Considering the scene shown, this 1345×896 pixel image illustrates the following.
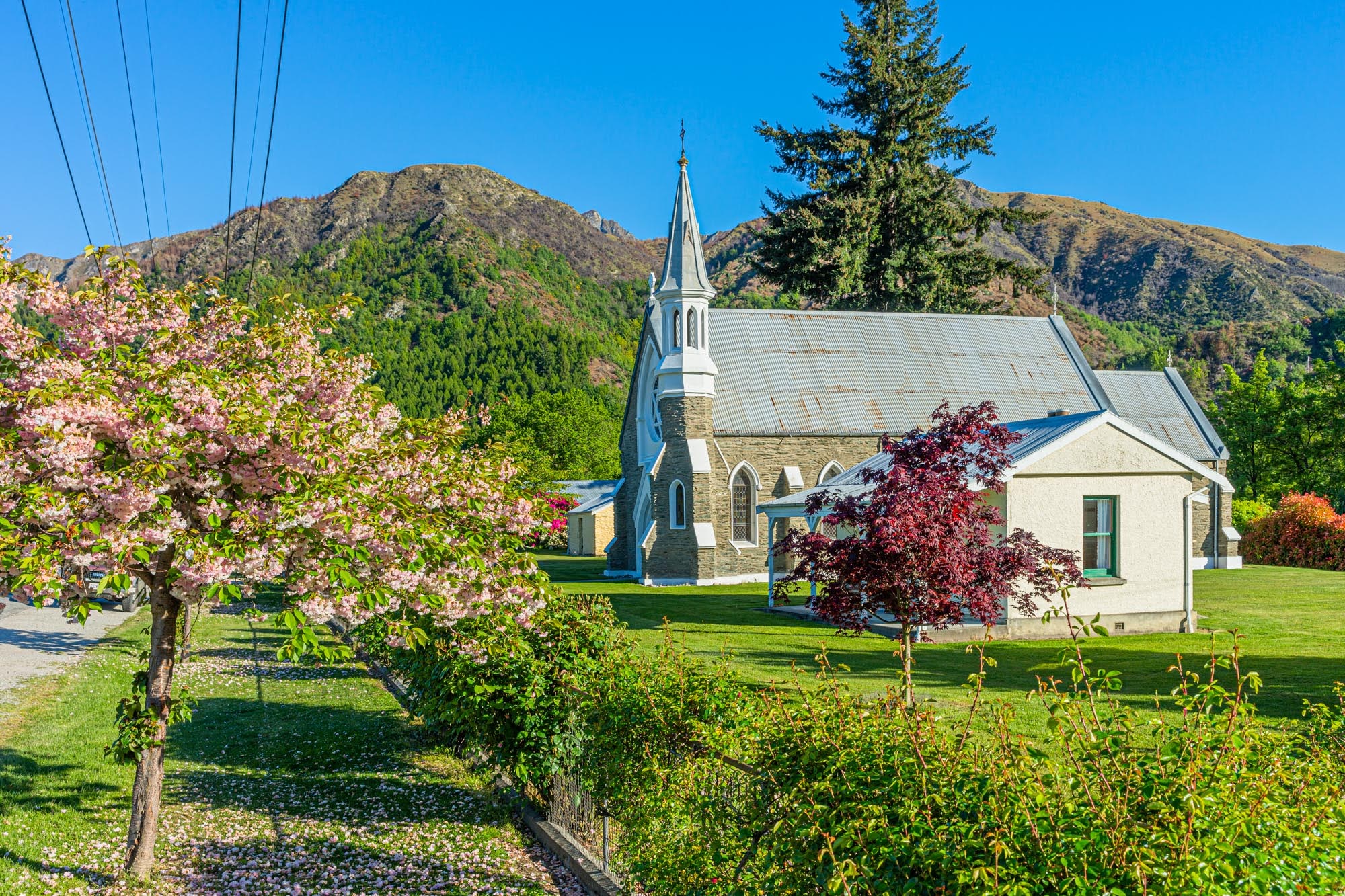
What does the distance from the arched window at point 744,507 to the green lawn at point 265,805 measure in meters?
18.6

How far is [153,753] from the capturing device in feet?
22.2

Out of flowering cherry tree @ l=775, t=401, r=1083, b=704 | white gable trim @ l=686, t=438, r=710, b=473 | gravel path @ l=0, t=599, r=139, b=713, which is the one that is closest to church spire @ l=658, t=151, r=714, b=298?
white gable trim @ l=686, t=438, r=710, b=473

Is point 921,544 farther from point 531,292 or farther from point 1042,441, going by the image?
point 531,292

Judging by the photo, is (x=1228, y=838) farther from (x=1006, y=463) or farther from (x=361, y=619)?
(x=1006, y=463)

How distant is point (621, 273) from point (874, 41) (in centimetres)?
14801

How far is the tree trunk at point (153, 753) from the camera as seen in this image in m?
6.73

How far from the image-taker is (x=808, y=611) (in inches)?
861

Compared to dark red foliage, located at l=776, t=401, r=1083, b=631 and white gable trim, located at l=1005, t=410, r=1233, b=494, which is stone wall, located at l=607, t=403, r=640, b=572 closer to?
white gable trim, located at l=1005, t=410, r=1233, b=494

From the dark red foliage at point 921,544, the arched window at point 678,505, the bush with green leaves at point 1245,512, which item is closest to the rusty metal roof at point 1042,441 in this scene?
the dark red foliage at point 921,544

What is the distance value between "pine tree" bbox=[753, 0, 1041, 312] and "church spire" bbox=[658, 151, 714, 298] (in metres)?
10.3

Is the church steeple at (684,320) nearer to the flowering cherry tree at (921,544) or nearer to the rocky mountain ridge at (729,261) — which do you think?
the flowering cherry tree at (921,544)

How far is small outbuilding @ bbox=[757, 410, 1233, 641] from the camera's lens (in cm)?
1728

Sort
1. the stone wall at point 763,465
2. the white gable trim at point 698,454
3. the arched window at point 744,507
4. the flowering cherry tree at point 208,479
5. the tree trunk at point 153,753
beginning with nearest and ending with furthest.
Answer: the flowering cherry tree at point 208,479 < the tree trunk at point 153,753 < the white gable trim at point 698,454 < the stone wall at point 763,465 < the arched window at point 744,507

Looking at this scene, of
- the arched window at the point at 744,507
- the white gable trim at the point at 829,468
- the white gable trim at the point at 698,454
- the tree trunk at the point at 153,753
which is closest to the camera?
the tree trunk at the point at 153,753
